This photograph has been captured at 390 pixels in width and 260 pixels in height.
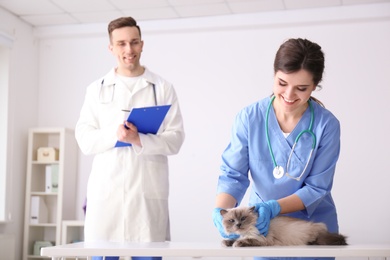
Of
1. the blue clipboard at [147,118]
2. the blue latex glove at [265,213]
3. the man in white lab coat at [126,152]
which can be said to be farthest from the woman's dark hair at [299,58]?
the man in white lab coat at [126,152]

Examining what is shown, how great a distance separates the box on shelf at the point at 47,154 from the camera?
18.6 feet

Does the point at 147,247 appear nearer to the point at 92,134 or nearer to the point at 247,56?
the point at 92,134

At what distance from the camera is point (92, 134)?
281 cm

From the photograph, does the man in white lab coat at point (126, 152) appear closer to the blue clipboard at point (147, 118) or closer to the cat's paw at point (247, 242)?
the blue clipboard at point (147, 118)

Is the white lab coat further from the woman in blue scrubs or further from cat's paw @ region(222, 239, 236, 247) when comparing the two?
cat's paw @ region(222, 239, 236, 247)

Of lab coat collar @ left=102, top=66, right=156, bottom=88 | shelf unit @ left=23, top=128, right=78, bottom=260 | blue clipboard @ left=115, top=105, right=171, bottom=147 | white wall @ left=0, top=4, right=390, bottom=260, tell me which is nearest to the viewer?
blue clipboard @ left=115, top=105, right=171, bottom=147

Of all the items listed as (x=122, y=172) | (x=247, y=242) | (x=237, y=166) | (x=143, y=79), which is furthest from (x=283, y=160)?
(x=143, y=79)

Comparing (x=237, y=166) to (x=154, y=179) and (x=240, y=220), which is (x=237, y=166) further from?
(x=154, y=179)

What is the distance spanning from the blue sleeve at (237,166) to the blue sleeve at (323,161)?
0.67ft

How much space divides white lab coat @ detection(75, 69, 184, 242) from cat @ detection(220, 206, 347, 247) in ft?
3.47

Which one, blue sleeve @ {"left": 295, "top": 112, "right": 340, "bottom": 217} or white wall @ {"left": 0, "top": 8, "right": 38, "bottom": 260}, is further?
white wall @ {"left": 0, "top": 8, "right": 38, "bottom": 260}

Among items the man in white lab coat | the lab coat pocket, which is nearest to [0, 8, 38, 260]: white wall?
the man in white lab coat

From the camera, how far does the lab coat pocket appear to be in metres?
2.77

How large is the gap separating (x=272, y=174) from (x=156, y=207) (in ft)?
3.14
